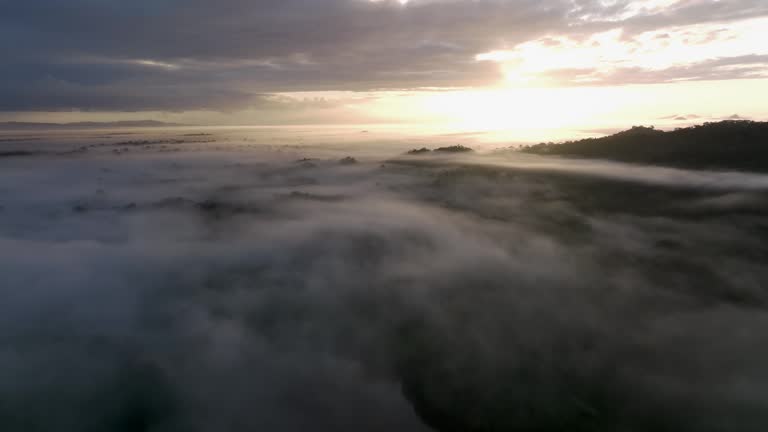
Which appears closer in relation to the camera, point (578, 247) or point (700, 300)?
point (700, 300)

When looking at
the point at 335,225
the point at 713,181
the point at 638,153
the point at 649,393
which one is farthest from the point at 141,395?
the point at 638,153

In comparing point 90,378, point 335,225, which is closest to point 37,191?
point 335,225

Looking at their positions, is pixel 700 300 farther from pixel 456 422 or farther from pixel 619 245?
pixel 456 422

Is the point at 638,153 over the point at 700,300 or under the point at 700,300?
over

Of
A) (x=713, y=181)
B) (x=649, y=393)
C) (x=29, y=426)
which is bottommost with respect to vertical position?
(x=29, y=426)

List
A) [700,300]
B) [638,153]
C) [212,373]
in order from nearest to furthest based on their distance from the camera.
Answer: [212,373]
[700,300]
[638,153]

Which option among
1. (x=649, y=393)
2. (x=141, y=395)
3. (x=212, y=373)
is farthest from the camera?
(x=212, y=373)
